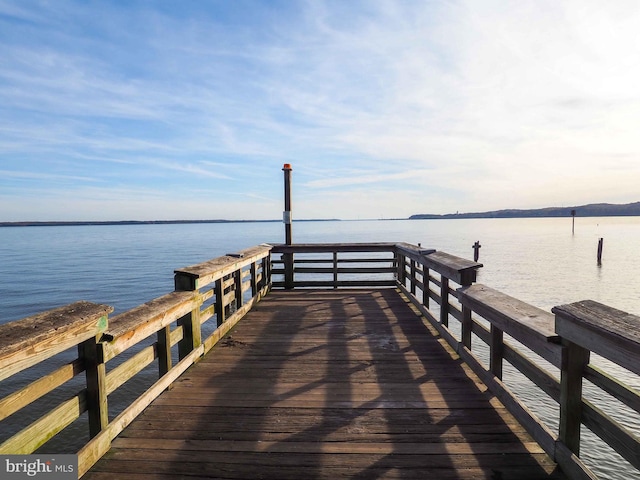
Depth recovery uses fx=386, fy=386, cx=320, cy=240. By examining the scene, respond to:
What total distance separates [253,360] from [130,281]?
2374cm

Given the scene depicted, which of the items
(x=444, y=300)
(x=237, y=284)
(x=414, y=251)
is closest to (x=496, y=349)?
(x=444, y=300)

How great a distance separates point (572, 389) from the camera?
95.3 inches

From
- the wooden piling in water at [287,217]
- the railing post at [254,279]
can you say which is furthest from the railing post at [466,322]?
the wooden piling in water at [287,217]

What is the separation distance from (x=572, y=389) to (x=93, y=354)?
10.3 feet

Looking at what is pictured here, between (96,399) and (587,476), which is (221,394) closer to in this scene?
(96,399)

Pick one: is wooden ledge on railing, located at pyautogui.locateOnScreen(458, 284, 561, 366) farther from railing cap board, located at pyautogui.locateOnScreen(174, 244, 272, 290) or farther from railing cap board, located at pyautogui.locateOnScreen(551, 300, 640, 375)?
railing cap board, located at pyautogui.locateOnScreen(174, 244, 272, 290)

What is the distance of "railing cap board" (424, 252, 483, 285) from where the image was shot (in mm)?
4523

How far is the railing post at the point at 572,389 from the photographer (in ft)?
7.87

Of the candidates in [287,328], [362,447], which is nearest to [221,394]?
[362,447]

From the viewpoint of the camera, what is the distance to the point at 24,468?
223 cm

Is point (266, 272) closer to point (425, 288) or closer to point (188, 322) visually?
point (425, 288)

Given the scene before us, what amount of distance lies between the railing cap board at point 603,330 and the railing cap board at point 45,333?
2.89 m
